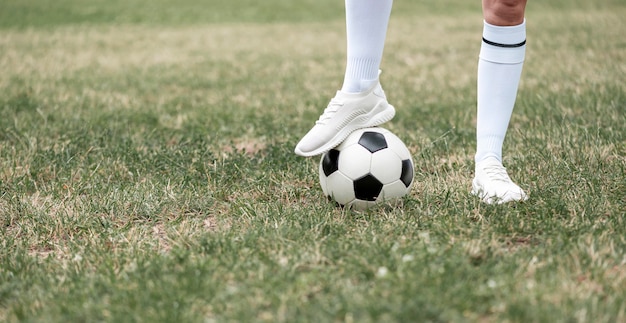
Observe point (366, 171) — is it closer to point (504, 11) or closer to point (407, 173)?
point (407, 173)

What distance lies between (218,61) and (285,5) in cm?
888

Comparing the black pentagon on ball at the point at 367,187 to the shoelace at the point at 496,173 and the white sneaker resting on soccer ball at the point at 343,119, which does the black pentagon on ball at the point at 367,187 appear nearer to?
the white sneaker resting on soccer ball at the point at 343,119

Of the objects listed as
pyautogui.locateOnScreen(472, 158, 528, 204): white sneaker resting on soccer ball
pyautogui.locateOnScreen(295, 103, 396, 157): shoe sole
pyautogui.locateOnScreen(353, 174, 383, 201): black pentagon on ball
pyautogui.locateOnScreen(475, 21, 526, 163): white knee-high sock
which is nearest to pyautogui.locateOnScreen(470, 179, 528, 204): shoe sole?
pyautogui.locateOnScreen(472, 158, 528, 204): white sneaker resting on soccer ball

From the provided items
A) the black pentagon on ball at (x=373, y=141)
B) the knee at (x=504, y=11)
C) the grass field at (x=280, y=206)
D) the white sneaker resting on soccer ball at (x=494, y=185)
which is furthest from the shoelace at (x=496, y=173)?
the knee at (x=504, y=11)

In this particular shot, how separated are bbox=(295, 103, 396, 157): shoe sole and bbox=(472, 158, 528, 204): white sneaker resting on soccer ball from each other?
0.53m

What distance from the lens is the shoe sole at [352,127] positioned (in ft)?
10.6

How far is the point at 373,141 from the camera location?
10.6 feet

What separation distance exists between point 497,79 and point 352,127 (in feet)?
2.44

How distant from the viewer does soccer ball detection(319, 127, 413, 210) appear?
3105 mm

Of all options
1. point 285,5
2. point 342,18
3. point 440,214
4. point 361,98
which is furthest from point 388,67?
point 285,5

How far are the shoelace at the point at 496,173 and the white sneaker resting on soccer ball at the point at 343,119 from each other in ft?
1.85

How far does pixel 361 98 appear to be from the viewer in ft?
11.0

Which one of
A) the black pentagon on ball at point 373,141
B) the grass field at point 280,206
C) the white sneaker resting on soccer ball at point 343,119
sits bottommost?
the grass field at point 280,206

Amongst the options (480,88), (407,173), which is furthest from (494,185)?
(480,88)
